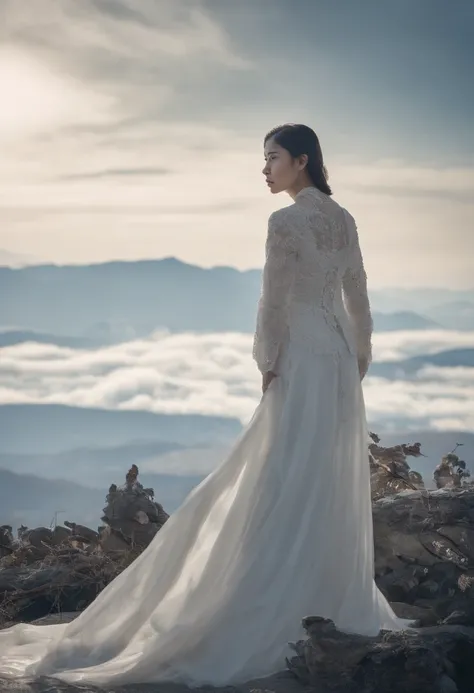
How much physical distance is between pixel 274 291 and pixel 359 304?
41cm

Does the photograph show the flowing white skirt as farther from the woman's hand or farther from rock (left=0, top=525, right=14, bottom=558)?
rock (left=0, top=525, right=14, bottom=558)

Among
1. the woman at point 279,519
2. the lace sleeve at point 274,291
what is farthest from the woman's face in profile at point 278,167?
the lace sleeve at point 274,291

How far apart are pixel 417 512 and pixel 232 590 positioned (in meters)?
1.13

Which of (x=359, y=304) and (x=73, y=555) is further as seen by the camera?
(x=73, y=555)

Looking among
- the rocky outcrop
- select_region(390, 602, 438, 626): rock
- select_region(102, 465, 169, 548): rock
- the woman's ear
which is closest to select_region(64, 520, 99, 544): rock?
the rocky outcrop

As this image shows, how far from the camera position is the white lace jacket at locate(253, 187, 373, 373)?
3.81 metres

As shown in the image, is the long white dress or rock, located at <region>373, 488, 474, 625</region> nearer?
the long white dress

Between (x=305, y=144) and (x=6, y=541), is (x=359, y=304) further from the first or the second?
(x=6, y=541)

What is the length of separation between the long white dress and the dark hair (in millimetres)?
70

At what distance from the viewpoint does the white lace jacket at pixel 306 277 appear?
3.81 m

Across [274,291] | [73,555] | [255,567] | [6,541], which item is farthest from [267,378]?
[6,541]

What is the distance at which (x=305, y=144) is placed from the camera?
12.7 ft

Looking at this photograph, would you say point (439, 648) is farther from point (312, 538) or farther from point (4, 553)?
point (4, 553)

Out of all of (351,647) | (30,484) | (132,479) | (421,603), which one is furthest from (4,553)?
(30,484)
